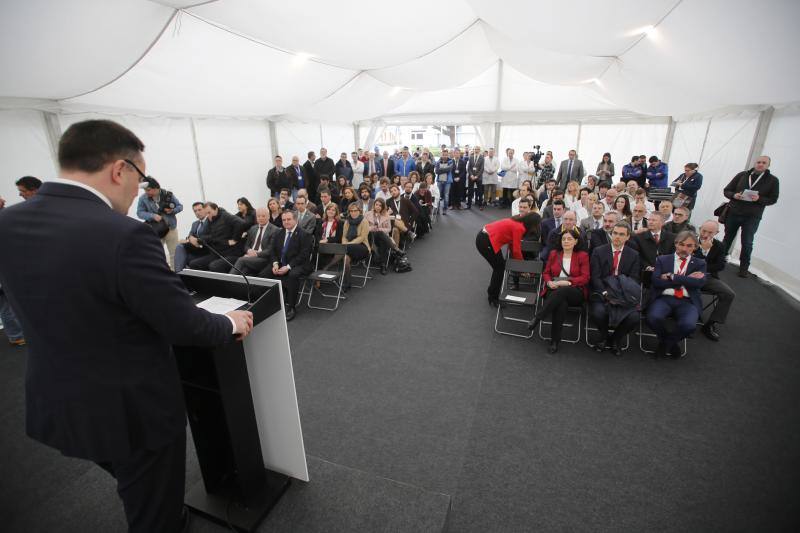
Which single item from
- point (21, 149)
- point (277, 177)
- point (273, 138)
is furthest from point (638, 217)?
point (273, 138)

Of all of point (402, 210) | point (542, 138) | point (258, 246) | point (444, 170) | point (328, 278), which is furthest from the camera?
point (542, 138)

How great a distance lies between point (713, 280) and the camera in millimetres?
4148

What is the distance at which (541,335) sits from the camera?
168 inches

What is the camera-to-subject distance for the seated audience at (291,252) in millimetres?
4984

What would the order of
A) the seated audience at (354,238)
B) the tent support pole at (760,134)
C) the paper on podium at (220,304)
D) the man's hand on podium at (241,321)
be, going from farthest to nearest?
the tent support pole at (760,134)
the seated audience at (354,238)
the paper on podium at (220,304)
the man's hand on podium at (241,321)

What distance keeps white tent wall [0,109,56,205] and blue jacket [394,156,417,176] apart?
334 inches

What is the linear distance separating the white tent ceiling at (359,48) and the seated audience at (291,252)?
2.52m

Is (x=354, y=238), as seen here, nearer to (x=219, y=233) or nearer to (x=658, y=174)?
(x=219, y=233)

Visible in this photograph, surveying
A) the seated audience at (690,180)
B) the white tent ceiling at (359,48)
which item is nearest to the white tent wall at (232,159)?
the white tent ceiling at (359,48)

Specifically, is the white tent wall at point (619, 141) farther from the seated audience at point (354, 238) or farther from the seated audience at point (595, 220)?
the seated audience at point (354, 238)

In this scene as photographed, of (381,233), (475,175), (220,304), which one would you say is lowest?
(381,233)

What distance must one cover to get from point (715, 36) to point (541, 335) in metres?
3.61

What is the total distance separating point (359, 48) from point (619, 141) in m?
9.50

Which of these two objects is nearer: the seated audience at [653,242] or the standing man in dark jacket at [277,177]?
the seated audience at [653,242]
